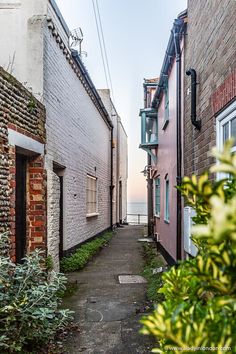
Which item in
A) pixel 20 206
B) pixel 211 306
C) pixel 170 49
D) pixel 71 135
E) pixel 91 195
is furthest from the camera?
pixel 91 195

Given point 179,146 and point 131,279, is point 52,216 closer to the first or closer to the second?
point 131,279

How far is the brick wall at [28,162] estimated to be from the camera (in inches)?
198

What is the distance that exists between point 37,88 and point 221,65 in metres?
3.67

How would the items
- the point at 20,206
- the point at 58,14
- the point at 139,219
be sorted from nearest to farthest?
the point at 20,206
the point at 58,14
the point at 139,219

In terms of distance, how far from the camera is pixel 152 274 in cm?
785

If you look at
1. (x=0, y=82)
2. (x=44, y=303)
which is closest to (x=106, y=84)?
(x=0, y=82)

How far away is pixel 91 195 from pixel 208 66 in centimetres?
880

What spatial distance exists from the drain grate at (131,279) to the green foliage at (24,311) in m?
3.32

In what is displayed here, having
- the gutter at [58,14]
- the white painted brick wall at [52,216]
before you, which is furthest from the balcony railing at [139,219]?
the white painted brick wall at [52,216]

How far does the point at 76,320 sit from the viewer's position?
5109 millimetres

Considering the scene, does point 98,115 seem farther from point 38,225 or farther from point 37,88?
point 38,225

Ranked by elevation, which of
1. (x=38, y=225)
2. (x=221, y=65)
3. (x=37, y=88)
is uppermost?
(x=37, y=88)

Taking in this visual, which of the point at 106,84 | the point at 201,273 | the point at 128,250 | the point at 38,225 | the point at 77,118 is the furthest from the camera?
the point at 106,84

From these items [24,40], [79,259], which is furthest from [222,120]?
[79,259]
